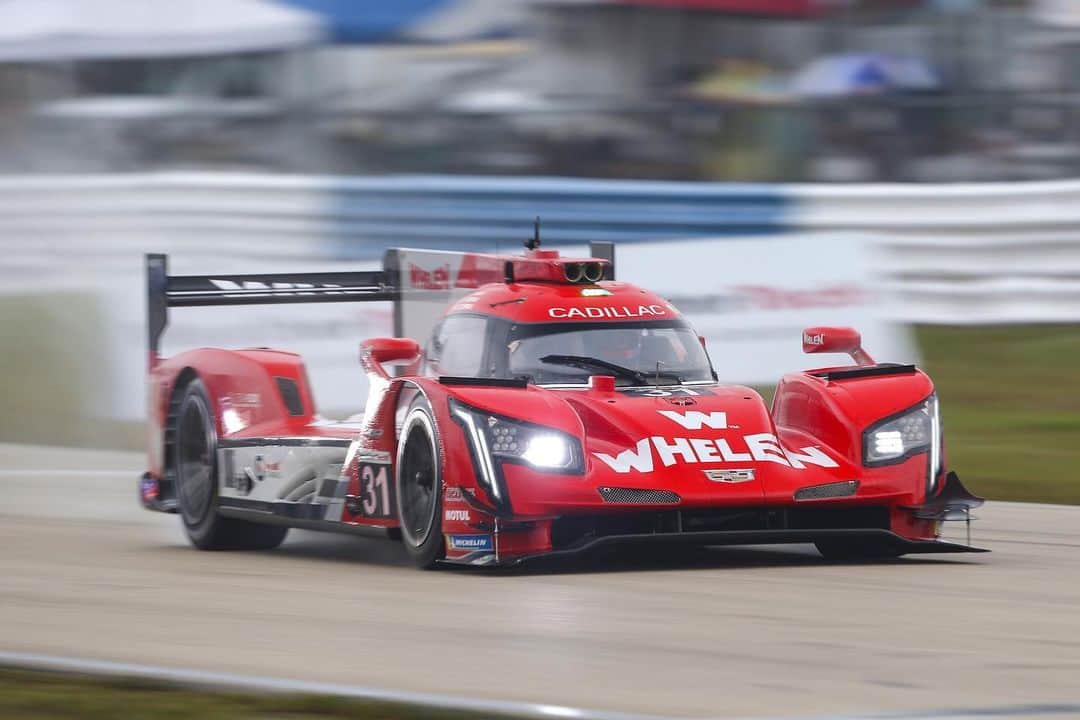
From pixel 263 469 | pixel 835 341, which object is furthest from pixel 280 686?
pixel 835 341

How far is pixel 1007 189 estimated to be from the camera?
1614 cm

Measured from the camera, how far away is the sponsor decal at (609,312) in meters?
8.91

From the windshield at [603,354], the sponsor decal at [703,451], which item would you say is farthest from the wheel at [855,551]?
the windshield at [603,354]

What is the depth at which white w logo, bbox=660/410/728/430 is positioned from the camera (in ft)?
26.7

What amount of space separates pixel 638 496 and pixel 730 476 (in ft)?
1.33

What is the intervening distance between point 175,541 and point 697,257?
200 inches

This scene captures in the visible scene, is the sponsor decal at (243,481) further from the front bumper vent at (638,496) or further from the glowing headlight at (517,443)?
the front bumper vent at (638,496)

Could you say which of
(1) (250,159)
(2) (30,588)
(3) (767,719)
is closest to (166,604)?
(2) (30,588)

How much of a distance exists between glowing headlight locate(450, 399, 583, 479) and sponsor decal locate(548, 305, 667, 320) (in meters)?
1.09

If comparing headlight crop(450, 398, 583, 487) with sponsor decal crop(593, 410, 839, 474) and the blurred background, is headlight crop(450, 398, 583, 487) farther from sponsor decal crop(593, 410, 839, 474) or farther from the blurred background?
the blurred background

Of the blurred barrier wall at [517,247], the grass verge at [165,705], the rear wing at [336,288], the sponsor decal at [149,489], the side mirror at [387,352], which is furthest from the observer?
the blurred barrier wall at [517,247]

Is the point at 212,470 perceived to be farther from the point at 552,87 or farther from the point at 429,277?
the point at 552,87

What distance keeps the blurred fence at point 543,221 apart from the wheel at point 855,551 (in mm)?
5545

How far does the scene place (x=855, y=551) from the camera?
8.75m
